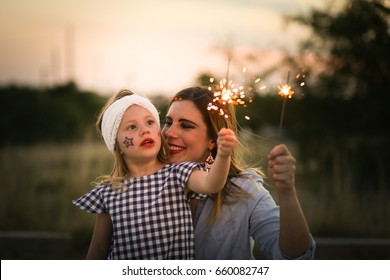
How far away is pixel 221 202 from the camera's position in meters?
2.23

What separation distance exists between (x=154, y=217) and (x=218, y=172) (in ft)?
1.06

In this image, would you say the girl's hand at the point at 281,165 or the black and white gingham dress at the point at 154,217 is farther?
the black and white gingham dress at the point at 154,217

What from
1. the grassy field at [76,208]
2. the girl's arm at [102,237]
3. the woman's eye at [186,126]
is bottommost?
the grassy field at [76,208]

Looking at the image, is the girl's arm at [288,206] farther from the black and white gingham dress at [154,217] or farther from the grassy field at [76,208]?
the grassy field at [76,208]

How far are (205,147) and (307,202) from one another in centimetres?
310

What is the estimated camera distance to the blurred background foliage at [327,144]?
5148 mm

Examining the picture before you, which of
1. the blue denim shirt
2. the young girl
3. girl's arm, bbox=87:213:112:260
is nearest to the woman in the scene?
the blue denim shirt

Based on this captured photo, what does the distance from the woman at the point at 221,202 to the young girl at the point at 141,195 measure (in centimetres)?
11

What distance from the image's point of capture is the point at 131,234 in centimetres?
209

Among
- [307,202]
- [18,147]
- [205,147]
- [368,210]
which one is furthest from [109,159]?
[205,147]

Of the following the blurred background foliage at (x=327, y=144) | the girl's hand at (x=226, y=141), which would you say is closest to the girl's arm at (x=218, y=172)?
the girl's hand at (x=226, y=141)

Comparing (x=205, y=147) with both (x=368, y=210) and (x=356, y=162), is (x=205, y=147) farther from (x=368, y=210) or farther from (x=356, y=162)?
(x=356, y=162)

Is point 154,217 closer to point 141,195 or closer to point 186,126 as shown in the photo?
point 141,195

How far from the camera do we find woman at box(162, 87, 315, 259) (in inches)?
86.6
